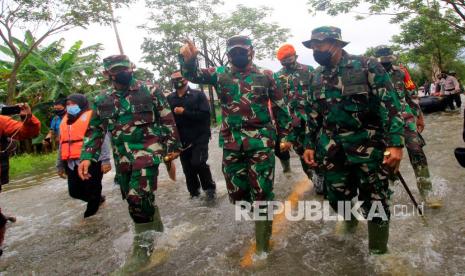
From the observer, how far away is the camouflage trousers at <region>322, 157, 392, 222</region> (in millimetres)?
3118

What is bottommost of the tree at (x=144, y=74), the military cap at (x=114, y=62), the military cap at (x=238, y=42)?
the military cap at (x=114, y=62)

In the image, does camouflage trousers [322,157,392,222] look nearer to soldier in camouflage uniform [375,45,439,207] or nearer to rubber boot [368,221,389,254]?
rubber boot [368,221,389,254]

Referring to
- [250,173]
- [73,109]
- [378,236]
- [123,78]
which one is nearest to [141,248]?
[250,173]

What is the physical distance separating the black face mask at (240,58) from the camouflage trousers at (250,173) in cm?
84

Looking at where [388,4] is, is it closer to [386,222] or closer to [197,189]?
[197,189]

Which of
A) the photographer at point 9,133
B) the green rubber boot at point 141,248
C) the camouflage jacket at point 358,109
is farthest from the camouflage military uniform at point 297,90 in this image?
the photographer at point 9,133

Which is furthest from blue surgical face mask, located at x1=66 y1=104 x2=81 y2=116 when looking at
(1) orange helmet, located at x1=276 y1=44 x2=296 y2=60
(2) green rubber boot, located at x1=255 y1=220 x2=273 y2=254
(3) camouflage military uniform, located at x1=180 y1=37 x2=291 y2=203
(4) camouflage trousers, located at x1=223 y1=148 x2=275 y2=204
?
(2) green rubber boot, located at x1=255 y1=220 x2=273 y2=254

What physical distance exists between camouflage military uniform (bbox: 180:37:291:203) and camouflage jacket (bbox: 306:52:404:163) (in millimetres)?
533

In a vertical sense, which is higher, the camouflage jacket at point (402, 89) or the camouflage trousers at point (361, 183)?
the camouflage jacket at point (402, 89)

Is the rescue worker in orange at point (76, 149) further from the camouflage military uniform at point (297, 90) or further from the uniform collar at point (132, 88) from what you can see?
the camouflage military uniform at point (297, 90)

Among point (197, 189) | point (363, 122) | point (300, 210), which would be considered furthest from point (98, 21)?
point (363, 122)

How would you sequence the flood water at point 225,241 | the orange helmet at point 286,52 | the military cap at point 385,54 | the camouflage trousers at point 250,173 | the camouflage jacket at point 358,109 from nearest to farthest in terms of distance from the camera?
the camouflage jacket at point 358,109 < the flood water at point 225,241 < the camouflage trousers at point 250,173 < the military cap at point 385,54 < the orange helmet at point 286,52

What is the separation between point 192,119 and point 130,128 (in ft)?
6.78

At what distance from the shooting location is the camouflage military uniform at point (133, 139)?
368 centimetres
